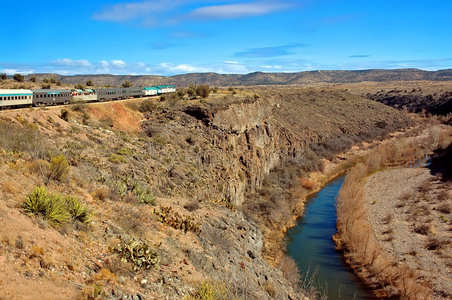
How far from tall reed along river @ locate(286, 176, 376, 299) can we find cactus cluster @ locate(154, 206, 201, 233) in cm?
878

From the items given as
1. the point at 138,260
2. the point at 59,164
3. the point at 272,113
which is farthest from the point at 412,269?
the point at 272,113

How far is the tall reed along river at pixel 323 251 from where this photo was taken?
960 inches

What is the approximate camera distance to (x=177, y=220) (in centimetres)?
1446

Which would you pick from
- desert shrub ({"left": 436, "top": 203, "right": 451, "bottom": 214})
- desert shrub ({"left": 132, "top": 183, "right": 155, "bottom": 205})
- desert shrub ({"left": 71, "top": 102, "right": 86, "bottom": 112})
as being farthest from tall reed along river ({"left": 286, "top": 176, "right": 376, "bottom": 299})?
desert shrub ({"left": 71, "top": 102, "right": 86, "bottom": 112})

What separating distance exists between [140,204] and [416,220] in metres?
30.8

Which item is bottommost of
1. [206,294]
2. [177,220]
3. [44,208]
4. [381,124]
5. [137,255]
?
[206,294]

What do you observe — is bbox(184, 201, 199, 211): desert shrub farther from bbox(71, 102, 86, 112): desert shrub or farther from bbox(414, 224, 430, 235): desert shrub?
bbox(414, 224, 430, 235): desert shrub

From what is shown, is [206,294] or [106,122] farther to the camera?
[106,122]

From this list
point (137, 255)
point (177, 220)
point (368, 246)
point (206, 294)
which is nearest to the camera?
point (206, 294)

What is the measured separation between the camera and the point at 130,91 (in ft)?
148

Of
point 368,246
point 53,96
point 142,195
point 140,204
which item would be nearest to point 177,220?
point 140,204

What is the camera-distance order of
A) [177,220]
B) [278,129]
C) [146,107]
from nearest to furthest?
[177,220] < [146,107] < [278,129]

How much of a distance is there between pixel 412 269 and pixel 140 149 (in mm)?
22786

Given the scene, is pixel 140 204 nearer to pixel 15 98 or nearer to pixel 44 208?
pixel 44 208
